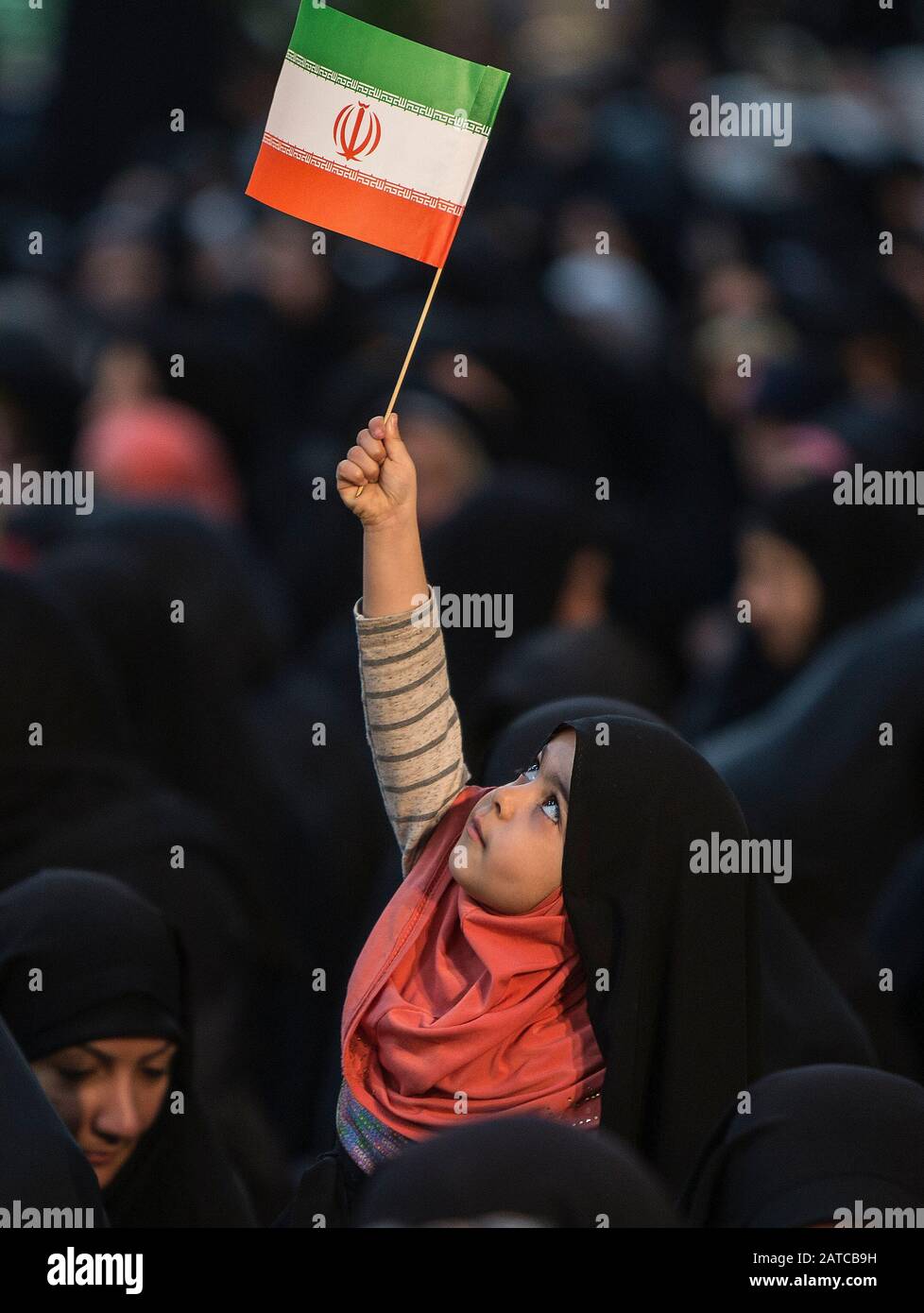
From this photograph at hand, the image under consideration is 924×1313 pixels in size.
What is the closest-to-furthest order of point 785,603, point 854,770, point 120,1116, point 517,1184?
point 517,1184 < point 120,1116 < point 854,770 < point 785,603

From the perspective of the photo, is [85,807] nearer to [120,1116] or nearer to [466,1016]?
[120,1116]

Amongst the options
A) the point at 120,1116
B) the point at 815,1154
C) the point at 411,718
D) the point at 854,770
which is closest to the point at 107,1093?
the point at 120,1116

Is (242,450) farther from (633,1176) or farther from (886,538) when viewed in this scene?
(633,1176)

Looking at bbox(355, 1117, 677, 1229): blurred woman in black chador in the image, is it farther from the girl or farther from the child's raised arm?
the child's raised arm

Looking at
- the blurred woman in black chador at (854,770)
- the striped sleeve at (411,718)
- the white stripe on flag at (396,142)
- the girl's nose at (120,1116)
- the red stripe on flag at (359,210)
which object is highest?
the white stripe on flag at (396,142)

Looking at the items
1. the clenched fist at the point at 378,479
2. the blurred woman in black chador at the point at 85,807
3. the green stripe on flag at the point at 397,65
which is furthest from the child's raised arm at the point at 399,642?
the blurred woman in black chador at the point at 85,807

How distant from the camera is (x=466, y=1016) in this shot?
2344 mm

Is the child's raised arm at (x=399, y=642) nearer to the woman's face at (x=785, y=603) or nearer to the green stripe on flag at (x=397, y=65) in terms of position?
the green stripe on flag at (x=397, y=65)

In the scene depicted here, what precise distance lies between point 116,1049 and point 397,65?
138 cm

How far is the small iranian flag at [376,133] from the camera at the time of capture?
2.61 meters

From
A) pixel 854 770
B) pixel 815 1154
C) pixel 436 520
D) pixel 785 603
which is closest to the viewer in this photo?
pixel 815 1154

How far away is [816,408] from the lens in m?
7.46

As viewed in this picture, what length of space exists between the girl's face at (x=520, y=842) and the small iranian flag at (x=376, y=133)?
0.66m

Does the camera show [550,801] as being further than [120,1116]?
No
